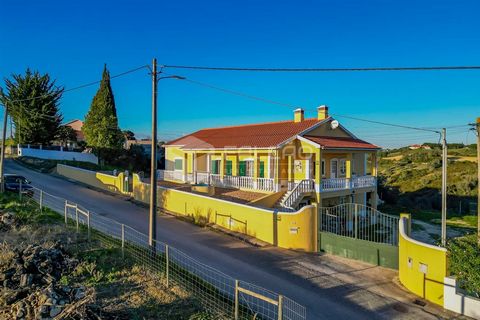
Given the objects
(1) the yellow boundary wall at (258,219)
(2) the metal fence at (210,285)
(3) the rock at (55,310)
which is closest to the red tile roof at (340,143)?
(1) the yellow boundary wall at (258,219)

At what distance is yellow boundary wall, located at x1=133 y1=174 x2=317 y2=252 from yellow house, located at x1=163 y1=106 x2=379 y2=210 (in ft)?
11.6

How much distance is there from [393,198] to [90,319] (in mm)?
34830

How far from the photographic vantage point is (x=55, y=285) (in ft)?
23.3

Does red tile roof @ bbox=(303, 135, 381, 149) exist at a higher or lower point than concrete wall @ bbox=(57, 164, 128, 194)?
higher

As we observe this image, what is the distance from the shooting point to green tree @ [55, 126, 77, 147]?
41662 mm

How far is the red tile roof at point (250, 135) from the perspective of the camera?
21250 mm

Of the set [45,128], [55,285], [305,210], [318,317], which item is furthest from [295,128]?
[45,128]

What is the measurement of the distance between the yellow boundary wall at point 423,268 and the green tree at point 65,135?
4128cm

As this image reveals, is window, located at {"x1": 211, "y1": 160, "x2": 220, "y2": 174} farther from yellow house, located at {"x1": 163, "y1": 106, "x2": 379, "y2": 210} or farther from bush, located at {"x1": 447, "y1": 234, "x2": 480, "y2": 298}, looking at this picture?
bush, located at {"x1": 447, "y1": 234, "x2": 480, "y2": 298}

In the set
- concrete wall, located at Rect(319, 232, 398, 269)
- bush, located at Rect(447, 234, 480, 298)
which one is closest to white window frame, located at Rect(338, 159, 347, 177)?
concrete wall, located at Rect(319, 232, 398, 269)

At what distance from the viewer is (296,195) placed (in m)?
18.4

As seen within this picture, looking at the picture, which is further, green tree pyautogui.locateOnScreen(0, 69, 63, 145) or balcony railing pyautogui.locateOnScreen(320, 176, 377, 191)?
green tree pyautogui.locateOnScreen(0, 69, 63, 145)

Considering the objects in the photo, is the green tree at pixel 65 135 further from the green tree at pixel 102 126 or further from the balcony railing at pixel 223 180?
the balcony railing at pixel 223 180

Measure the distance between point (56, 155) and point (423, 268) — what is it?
4031 cm
